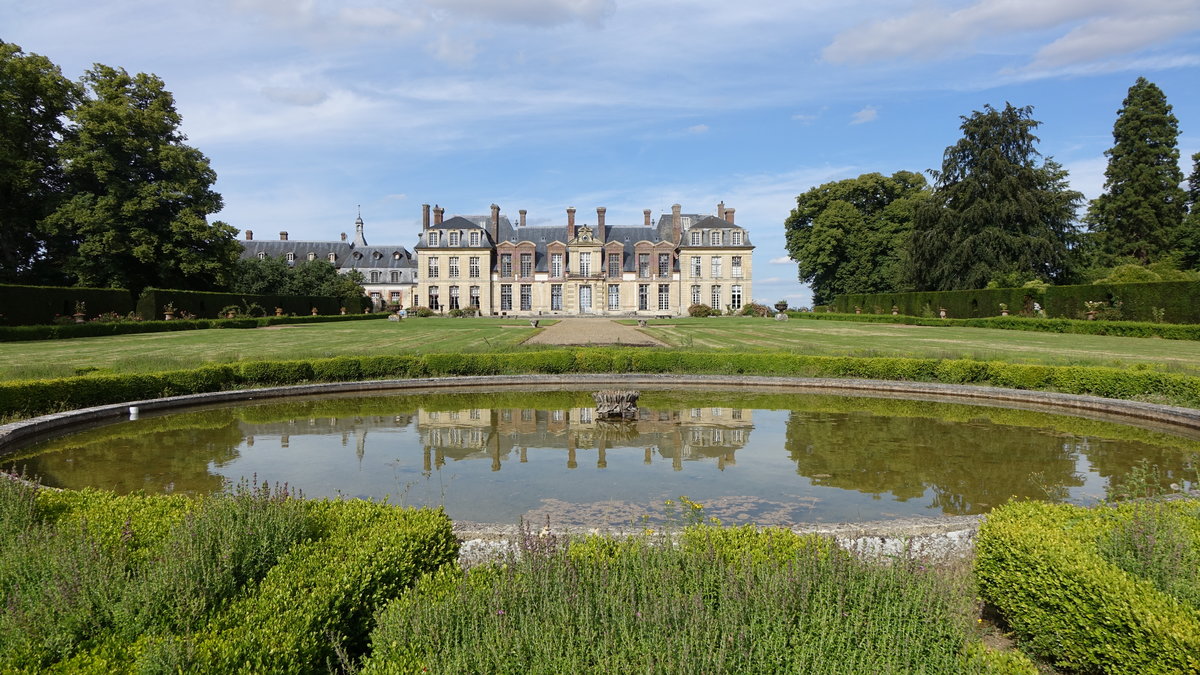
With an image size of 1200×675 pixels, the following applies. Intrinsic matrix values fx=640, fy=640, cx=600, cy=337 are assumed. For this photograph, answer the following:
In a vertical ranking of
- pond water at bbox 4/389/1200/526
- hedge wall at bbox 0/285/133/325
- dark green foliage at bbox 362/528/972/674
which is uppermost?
hedge wall at bbox 0/285/133/325

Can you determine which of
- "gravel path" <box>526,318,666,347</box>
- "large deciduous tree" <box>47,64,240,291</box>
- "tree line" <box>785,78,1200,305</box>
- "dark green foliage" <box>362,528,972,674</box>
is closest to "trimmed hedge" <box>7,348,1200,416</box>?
"gravel path" <box>526,318,666,347</box>

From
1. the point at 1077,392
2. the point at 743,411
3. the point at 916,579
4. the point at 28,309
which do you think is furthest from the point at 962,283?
the point at 28,309

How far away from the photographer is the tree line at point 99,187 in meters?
27.2

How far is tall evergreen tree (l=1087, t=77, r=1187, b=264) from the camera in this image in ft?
119

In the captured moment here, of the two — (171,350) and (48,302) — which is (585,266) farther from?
(171,350)

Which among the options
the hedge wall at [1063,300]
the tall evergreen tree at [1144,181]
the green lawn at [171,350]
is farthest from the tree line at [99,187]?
the tall evergreen tree at [1144,181]

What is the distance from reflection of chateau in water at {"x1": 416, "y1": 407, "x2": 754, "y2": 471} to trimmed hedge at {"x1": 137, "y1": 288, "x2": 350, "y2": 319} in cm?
2476

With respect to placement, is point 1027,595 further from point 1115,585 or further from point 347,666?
point 347,666

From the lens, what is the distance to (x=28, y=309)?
23109 millimetres

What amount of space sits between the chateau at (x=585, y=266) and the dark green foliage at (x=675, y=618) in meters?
52.8

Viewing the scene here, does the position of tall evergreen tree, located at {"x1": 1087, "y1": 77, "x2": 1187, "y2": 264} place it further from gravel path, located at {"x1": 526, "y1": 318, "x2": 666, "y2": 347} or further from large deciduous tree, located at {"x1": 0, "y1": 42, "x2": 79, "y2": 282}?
large deciduous tree, located at {"x1": 0, "y1": 42, "x2": 79, "y2": 282}

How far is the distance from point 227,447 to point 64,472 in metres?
1.58

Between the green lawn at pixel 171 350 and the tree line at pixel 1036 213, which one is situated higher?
the tree line at pixel 1036 213

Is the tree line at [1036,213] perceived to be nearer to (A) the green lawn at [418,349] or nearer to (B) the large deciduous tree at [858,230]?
(B) the large deciduous tree at [858,230]
